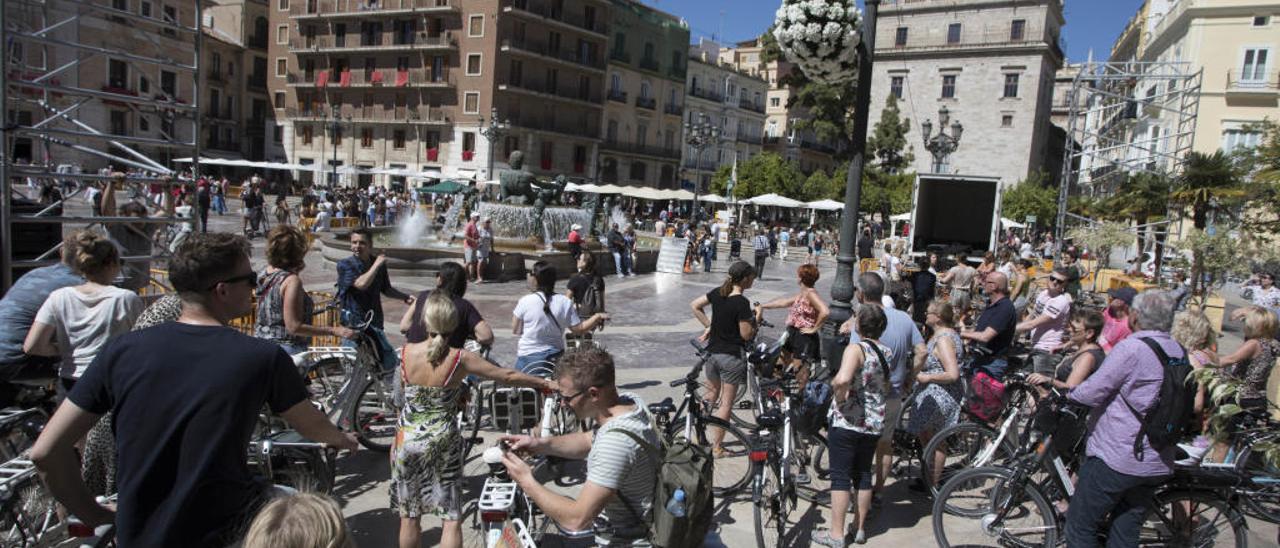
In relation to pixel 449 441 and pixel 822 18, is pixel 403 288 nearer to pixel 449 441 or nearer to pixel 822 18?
pixel 822 18

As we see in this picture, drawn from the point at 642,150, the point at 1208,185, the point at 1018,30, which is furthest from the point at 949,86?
the point at 1208,185

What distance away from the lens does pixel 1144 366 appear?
3.87 m

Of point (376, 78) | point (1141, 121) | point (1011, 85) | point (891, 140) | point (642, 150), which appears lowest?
point (642, 150)

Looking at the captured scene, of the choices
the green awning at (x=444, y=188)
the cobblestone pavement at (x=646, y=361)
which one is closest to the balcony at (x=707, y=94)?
the green awning at (x=444, y=188)

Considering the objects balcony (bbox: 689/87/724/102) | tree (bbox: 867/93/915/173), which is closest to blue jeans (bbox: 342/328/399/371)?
tree (bbox: 867/93/915/173)

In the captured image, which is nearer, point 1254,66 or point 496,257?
point 496,257

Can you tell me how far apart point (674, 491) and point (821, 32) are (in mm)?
5098

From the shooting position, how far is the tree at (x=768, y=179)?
46875 mm

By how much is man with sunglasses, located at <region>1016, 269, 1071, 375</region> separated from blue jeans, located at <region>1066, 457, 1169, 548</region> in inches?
145

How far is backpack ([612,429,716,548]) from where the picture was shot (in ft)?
9.35

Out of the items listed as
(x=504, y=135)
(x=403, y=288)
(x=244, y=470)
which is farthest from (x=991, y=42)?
(x=244, y=470)

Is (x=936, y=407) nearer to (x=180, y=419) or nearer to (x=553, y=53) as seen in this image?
(x=180, y=419)

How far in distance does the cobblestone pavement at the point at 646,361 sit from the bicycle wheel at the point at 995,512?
274mm

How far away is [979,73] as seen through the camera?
51500mm
